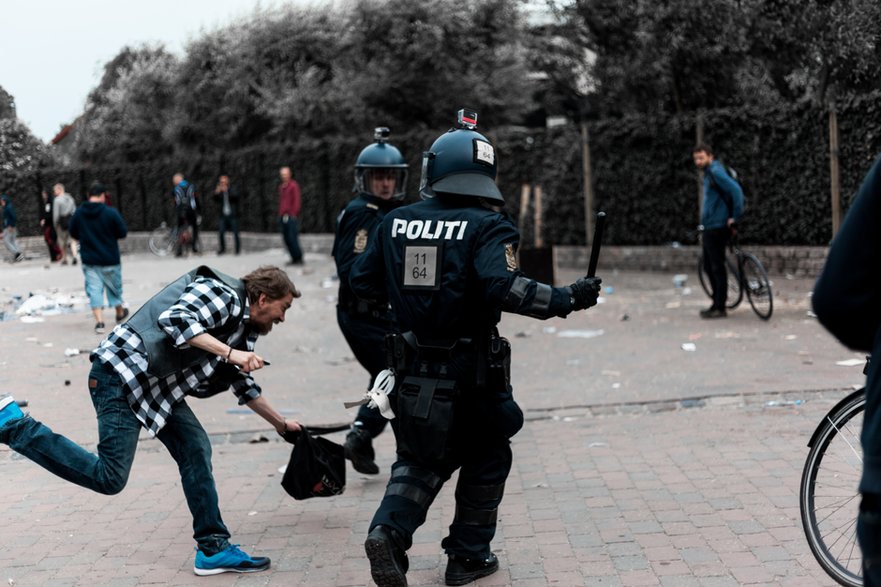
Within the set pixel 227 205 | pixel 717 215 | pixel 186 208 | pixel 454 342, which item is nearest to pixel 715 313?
pixel 717 215

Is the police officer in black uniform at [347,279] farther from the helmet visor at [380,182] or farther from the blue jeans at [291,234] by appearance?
the blue jeans at [291,234]

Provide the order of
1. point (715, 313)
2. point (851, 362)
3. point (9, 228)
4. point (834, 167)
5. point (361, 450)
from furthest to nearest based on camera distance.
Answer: point (9, 228) < point (834, 167) < point (715, 313) < point (851, 362) < point (361, 450)

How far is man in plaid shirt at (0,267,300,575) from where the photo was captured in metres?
4.53

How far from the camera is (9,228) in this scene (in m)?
19.3

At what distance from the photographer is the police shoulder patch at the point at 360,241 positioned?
6.35 metres

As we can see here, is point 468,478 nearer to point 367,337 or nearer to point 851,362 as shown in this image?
point 367,337

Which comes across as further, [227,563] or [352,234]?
[352,234]

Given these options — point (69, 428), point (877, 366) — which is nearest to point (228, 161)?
point (69, 428)

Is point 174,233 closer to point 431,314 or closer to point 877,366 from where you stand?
point 431,314

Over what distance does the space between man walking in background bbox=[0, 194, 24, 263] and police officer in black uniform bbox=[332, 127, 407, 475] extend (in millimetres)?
10321

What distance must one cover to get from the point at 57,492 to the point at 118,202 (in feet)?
94.0

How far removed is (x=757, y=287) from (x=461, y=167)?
8.40 m

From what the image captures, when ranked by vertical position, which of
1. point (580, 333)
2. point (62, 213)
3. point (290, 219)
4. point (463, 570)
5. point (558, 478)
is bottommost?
point (580, 333)

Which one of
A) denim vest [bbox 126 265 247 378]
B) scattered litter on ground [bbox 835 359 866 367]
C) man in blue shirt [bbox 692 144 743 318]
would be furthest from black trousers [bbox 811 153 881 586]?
man in blue shirt [bbox 692 144 743 318]
